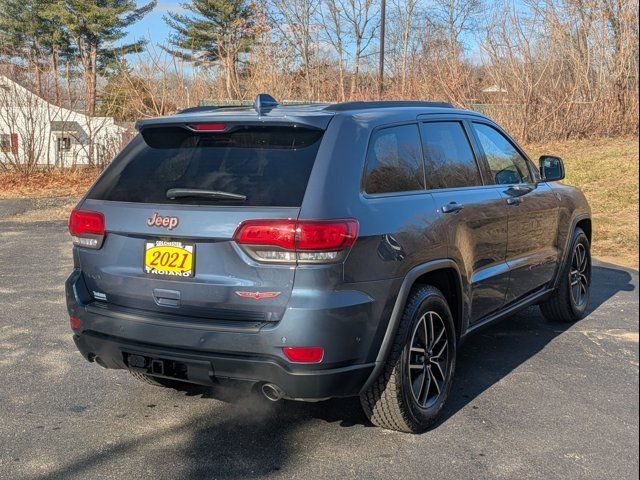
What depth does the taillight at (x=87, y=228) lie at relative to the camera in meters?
3.69

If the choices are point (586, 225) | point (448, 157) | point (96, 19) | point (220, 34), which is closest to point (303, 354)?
point (448, 157)

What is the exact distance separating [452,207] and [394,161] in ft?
1.67

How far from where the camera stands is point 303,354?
318 cm

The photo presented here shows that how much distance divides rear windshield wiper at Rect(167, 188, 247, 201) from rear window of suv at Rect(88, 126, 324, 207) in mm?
18

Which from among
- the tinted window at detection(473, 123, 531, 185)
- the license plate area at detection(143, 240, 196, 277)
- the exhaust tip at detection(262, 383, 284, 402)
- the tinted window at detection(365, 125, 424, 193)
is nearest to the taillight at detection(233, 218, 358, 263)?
the license plate area at detection(143, 240, 196, 277)

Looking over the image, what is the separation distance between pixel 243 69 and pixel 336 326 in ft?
55.7

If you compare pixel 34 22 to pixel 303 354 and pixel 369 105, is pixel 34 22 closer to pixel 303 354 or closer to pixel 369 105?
pixel 369 105

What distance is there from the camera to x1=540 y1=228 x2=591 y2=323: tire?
5.74 meters

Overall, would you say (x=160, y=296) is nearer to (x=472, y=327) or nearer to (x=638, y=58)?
(x=472, y=327)

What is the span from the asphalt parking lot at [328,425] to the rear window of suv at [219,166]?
132 cm

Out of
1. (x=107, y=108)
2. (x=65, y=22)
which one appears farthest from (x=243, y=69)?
(x=65, y=22)

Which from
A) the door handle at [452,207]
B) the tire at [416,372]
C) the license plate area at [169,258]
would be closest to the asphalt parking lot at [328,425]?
the tire at [416,372]

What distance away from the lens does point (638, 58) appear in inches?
52.2

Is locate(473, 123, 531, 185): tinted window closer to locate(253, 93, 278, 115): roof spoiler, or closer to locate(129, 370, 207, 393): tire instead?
locate(253, 93, 278, 115): roof spoiler
